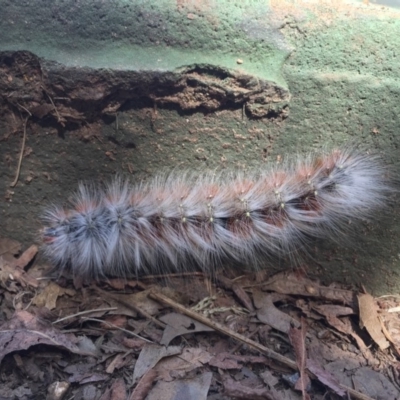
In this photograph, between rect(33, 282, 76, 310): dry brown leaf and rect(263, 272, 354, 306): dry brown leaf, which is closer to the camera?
rect(33, 282, 76, 310): dry brown leaf

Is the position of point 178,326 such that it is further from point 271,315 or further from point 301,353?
point 301,353

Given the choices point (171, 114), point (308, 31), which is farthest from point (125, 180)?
point (308, 31)

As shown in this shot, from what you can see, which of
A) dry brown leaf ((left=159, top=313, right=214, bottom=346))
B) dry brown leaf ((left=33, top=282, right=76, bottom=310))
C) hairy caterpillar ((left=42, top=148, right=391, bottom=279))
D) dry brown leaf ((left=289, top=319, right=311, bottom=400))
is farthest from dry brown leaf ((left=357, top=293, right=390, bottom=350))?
dry brown leaf ((left=33, top=282, right=76, bottom=310))

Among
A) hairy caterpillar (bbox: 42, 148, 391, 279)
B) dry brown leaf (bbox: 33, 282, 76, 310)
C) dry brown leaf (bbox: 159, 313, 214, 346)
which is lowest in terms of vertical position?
dry brown leaf (bbox: 33, 282, 76, 310)

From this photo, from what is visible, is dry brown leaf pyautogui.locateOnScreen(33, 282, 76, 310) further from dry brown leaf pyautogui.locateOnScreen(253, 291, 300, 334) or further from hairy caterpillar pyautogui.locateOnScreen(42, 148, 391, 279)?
dry brown leaf pyautogui.locateOnScreen(253, 291, 300, 334)

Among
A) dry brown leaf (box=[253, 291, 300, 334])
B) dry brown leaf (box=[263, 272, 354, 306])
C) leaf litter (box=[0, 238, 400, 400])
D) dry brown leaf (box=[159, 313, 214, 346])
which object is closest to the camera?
leaf litter (box=[0, 238, 400, 400])

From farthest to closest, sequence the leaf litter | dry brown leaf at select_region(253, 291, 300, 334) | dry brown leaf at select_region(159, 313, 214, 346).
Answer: dry brown leaf at select_region(253, 291, 300, 334)
dry brown leaf at select_region(159, 313, 214, 346)
the leaf litter

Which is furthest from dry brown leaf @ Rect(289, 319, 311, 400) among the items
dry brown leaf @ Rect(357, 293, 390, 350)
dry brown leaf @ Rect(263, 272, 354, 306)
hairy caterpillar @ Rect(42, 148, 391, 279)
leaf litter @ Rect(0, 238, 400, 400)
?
hairy caterpillar @ Rect(42, 148, 391, 279)

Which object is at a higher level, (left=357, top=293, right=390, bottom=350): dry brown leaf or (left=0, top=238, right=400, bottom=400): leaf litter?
(left=357, top=293, right=390, bottom=350): dry brown leaf

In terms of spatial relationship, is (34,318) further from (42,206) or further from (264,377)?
(264,377)
